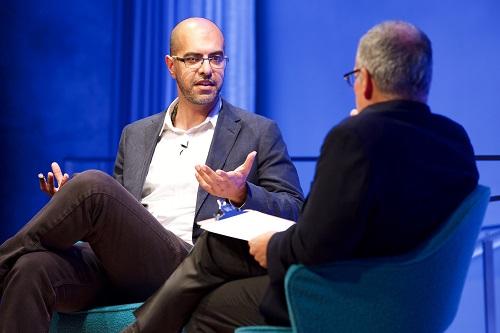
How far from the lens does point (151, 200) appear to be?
8.20ft

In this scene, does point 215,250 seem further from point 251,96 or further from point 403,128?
point 251,96

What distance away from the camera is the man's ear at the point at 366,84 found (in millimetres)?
1500

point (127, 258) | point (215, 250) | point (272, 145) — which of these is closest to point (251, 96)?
point (272, 145)

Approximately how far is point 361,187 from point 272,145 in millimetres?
1101

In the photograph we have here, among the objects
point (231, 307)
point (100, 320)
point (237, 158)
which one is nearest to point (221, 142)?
point (237, 158)

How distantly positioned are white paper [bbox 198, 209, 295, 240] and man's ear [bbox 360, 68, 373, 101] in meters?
0.38

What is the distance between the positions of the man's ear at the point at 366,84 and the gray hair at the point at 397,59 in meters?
0.01

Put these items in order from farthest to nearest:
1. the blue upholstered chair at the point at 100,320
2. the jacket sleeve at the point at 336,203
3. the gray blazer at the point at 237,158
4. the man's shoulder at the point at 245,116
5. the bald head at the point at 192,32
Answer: the bald head at the point at 192,32
the man's shoulder at the point at 245,116
the gray blazer at the point at 237,158
the blue upholstered chair at the point at 100,320
the jacket sleeve at the point at 336,203

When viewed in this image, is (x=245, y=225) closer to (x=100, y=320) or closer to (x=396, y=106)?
(x=396, y=106)

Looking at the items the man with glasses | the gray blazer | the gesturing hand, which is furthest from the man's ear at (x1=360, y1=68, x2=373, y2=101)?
the gray blazer

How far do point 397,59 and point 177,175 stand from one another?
116 cm

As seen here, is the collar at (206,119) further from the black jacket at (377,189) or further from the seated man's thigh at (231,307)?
the black jacket at (377,189)

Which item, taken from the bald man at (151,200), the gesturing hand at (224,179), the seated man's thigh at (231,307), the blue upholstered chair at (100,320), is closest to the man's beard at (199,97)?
the bald man at (151,200)

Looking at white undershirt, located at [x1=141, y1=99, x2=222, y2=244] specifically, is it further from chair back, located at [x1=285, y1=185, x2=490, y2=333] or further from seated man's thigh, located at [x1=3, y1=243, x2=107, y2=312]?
chair back, located at [x1=285, y1=185, x2=490, y2=333]
